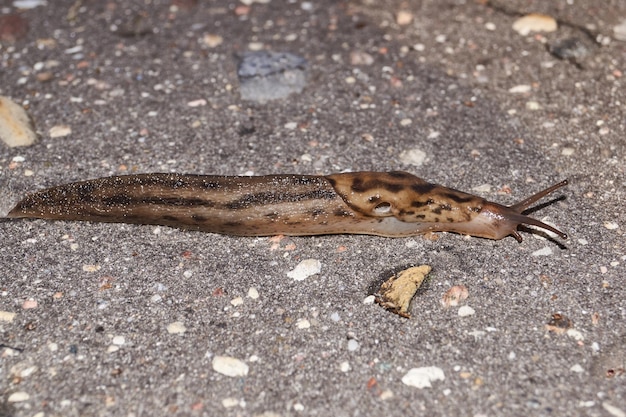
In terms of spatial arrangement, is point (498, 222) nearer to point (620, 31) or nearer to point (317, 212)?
point (317, 212)

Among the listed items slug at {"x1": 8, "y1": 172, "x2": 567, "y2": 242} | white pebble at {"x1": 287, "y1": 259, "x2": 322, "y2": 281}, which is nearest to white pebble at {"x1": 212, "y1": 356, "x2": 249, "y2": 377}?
white pebble at {"x1": 287, "y1": 259, "x2": 322, "y2": 281}

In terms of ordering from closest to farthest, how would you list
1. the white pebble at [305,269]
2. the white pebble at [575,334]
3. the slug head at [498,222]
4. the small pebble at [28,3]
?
the white pebble at [575,334] → the white pebble at [305,269] → the slug head at [498,222] → the small pebble at [28,3]

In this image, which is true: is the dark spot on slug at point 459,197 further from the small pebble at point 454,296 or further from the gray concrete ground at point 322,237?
the small pebble at point 454,296

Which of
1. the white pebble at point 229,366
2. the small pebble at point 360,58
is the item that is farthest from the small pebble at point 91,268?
the small pebble at point 360,58

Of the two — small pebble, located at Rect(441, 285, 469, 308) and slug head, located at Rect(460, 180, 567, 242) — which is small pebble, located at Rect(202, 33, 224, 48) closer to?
slug head, located at Rect(460, 180, 567, 242)

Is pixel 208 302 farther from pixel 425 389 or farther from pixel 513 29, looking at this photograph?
pixel 513 29

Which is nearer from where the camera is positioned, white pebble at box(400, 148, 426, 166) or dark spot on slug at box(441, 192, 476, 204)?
dark spot on slug at box(441, 192, 476, 204)
